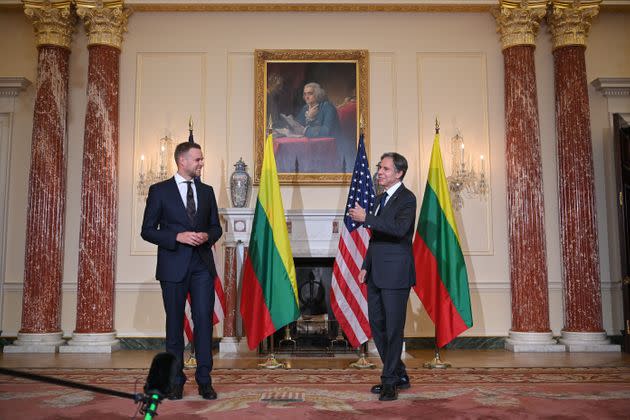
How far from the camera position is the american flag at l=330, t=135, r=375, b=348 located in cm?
581

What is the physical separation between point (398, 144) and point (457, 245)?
202 centimetres

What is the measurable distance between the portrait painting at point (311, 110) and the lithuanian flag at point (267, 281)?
135cm

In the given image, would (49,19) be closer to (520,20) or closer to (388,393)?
(520,20)

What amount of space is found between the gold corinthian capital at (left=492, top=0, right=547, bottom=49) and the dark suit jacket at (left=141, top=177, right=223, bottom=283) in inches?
189

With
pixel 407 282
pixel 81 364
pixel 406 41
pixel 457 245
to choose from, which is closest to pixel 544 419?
pixel 407 282

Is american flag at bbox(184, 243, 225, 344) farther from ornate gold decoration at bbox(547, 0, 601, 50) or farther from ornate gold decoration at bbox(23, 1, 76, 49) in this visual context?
ornate gold decoration at bbox(547, 0, 601, 50)

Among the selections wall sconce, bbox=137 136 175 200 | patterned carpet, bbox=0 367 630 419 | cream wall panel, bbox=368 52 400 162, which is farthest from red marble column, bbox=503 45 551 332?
wall sconce, bbox=137 136 175 200

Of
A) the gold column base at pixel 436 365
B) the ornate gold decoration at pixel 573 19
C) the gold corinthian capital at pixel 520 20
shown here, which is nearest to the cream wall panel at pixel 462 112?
the gold corinthian capital at pixel 520 20

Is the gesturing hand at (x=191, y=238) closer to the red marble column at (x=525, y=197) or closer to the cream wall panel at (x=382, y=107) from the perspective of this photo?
the cream wall panel at (x=382, y=107)

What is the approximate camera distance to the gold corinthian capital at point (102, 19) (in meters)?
7.20

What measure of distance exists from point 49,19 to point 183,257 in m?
4.77

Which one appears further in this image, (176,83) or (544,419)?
(176,83)

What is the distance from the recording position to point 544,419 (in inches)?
131

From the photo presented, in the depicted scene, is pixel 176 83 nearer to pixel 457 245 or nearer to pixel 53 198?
pixel 53 198
